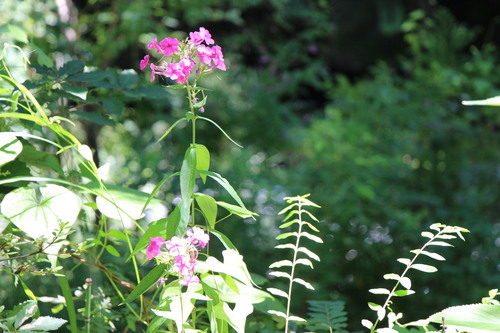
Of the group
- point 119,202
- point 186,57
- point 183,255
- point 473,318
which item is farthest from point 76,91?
point 473,318

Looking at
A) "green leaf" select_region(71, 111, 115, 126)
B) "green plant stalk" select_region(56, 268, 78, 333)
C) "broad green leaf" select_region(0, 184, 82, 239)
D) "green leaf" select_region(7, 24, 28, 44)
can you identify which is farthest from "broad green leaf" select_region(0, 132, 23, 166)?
"green leaf" select_region(7, 24, 28, 44)

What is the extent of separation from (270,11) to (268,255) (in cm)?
340

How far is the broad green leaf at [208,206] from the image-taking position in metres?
0.88

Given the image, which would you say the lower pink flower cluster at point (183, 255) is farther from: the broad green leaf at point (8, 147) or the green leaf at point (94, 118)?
the green leaf at point (94, 118)

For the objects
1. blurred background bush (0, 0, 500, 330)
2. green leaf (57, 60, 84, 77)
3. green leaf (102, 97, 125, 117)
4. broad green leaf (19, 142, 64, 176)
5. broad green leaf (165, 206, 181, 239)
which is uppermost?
blurred background bush (0, 0, 500, 330)

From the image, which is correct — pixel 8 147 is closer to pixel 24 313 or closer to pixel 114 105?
pixel 24 313

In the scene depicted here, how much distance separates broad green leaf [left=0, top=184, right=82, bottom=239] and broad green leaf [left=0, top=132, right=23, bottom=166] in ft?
0.20

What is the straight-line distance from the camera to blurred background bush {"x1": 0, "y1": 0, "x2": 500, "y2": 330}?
257 centimetres

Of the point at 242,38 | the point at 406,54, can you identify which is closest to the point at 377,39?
the point at 406,54

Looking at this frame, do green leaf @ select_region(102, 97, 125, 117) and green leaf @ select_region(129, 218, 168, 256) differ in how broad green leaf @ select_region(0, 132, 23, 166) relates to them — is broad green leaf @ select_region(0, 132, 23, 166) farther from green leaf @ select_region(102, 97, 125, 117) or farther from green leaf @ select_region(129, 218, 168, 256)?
green leaf @ select_region(102, 97, 125, 117)

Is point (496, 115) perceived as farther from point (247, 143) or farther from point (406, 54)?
point (406, 54)

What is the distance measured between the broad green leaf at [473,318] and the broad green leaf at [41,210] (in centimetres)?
53

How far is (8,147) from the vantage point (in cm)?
91

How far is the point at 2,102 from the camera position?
119 cm
